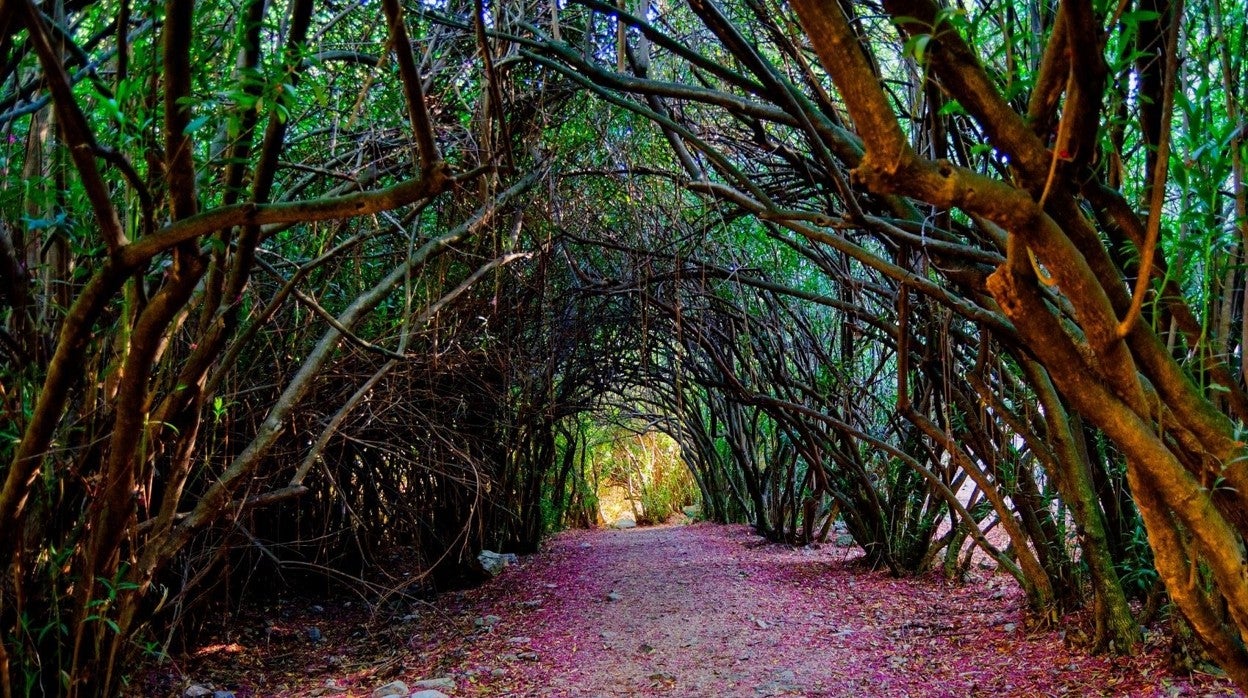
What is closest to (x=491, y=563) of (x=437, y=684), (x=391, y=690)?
(x=437, y=684)

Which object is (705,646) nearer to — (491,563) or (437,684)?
(437,684)

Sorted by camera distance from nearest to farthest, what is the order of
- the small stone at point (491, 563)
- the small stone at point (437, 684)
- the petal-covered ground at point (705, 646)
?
the petal-covered ground at point (705, 646) < the small stone at point (437, 684) < the small stone at point (491, 563)

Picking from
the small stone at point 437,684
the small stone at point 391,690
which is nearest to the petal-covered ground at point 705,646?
the small stone at point 437,684

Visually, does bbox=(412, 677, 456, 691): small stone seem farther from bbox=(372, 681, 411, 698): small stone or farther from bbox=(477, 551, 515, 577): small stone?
bbox=(477, 551, 515, 577): small stone

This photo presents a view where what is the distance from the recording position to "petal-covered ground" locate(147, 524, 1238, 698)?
342 centimetres

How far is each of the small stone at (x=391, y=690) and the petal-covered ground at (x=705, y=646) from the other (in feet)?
0.58

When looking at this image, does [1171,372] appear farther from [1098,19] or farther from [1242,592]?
[1098,19]

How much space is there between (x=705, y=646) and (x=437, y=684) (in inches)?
57.8

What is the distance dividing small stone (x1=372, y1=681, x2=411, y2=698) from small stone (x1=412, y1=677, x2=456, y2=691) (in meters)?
0.08

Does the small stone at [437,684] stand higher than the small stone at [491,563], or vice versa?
the small stone at [491,563]

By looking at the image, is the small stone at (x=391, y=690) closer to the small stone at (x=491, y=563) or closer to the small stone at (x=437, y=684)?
the small stone at (x=437, y=684)

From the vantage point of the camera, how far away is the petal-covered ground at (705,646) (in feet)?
11.2

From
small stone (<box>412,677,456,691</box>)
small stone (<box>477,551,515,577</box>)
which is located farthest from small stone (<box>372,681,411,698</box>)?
small stone (<box>477,551,515,577</box>)

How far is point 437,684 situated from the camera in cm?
367
